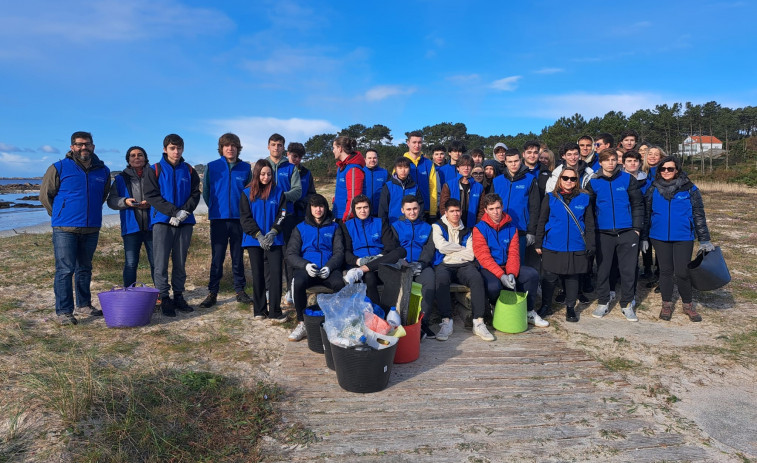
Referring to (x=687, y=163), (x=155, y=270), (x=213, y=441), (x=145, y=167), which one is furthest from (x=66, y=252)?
(x=687, y=163)

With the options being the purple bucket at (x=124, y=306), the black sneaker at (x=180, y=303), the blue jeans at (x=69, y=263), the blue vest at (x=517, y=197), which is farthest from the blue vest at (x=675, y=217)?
the blue jeans at (x=69, y=263)

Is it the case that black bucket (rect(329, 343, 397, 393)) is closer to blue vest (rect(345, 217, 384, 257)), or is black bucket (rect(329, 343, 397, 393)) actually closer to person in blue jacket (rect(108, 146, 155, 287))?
blue vest (rect(345, 217, 384, 257))

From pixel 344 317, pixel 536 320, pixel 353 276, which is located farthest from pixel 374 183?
pixel 344 317

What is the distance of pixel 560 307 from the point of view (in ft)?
20.5

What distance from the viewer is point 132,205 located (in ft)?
17.9

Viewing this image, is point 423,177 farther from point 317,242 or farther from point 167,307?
point 167,307

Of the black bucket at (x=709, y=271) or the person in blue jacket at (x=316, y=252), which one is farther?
the black bucket at (x=709, y=271)

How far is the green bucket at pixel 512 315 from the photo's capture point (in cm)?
513

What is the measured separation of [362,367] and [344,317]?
425mm

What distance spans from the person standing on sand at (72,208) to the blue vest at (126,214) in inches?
9.2

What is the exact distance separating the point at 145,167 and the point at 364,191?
9.11ft

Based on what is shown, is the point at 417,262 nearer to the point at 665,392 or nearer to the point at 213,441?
the point at 665,392

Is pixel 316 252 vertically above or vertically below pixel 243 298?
above

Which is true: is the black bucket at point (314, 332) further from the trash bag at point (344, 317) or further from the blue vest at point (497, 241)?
the blue vest at point (497, 241)
